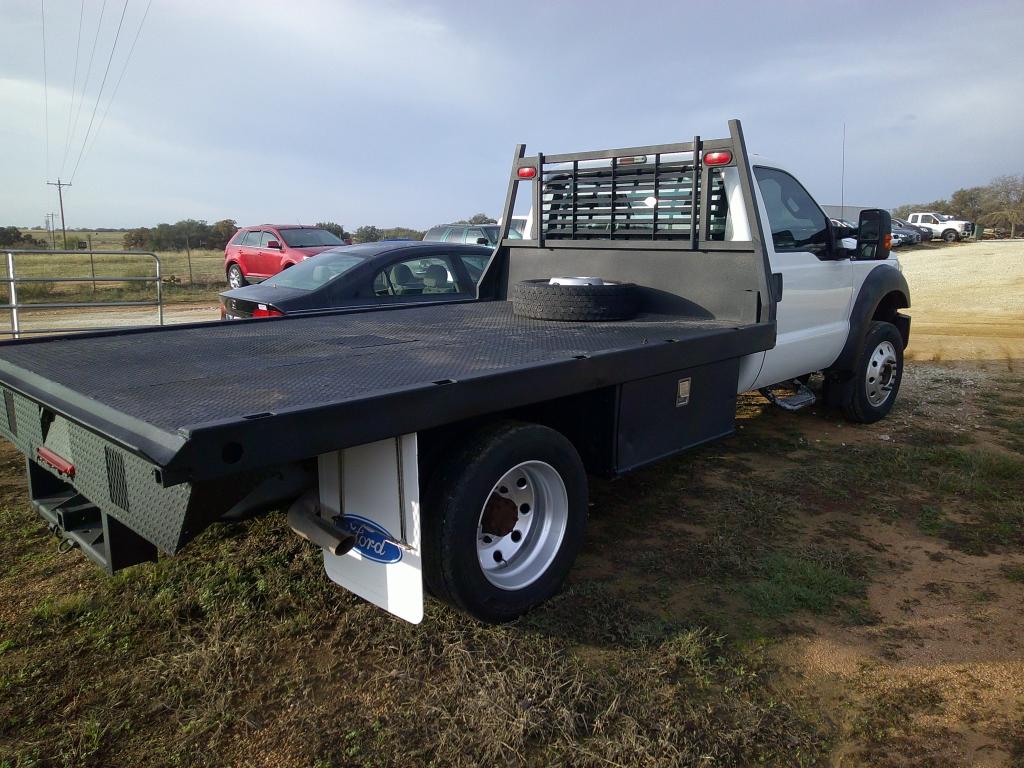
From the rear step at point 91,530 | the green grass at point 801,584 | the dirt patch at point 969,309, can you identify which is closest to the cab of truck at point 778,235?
the green grass at point 801,584

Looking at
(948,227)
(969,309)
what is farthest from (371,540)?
(948,227)

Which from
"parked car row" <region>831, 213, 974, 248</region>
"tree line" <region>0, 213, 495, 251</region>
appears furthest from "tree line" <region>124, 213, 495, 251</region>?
"parked car row" <region>831, 213, 974, 248</region>

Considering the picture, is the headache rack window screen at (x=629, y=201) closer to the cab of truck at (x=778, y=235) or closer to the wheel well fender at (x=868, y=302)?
the cab of truck at (x=778, y=235)

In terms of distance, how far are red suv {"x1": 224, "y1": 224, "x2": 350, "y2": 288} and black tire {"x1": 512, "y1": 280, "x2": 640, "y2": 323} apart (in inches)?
481

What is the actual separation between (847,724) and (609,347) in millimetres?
1809

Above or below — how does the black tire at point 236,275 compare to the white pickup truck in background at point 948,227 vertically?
below

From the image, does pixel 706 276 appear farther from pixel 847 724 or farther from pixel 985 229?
pixel 985 229

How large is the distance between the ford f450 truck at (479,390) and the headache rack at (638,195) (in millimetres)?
16

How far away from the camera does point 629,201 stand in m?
5.37

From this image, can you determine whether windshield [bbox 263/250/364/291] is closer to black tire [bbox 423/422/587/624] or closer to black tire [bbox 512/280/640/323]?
black tire [bbox 512/280/640/323]

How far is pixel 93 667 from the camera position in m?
2.97

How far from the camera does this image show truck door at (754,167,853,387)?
498cm

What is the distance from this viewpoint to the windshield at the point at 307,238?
17.1 metres

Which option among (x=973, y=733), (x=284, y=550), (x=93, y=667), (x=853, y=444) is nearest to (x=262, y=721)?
(x=93, y=667)
